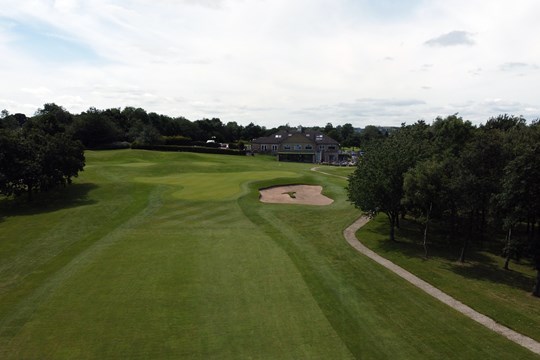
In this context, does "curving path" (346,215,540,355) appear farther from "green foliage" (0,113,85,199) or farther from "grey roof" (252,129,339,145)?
"grey roof" (252,129,339,145)

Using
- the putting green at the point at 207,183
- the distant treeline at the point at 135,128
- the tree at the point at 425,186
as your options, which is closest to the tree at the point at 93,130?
the distant treeline at the point at 135,128

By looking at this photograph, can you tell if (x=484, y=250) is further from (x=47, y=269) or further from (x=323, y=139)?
(x=323, y=139)

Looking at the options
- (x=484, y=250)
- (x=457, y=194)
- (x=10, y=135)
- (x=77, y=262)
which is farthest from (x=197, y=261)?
(x=10, y=135)

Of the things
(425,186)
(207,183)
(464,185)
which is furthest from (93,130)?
(464,185)

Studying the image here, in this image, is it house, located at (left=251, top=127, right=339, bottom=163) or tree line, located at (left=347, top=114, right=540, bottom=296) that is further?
house, located at (left=251, top=127, right=339, bottom=163)

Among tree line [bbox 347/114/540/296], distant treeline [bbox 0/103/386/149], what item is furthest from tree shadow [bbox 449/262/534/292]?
distant treeline [bbox 0/103/386/149]

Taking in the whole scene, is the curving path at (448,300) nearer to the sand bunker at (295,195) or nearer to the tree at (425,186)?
the tree at (425,186)
